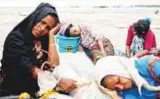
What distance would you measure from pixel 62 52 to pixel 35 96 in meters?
0.57

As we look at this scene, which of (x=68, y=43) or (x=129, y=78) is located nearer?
(x=129, y=78)

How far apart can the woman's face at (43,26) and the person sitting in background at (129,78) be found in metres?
0.88

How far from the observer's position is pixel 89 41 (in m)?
4.28

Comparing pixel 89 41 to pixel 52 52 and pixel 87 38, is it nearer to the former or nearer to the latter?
pixel 87 38

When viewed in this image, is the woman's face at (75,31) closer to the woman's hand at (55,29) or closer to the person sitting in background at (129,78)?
the woman's hand at (55,29)

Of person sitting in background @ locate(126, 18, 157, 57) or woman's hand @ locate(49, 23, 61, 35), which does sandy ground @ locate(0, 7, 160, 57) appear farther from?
woman's hand @ locate(49, 23, 61, 35)

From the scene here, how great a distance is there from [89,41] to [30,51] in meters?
0.71

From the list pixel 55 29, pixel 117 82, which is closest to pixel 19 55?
pixel 55 29

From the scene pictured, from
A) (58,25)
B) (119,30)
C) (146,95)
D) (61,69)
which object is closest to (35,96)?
(61,69)

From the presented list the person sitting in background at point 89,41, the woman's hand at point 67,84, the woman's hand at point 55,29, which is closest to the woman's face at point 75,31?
the person sitting in background at point 89,41

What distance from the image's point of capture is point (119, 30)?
17.0m

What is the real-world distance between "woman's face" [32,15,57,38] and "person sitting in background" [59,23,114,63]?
26cm

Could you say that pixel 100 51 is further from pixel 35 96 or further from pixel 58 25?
pixel 35 96

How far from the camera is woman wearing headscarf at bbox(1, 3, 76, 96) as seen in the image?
3.81 metres
